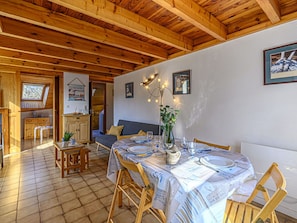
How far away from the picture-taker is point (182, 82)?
2.96m

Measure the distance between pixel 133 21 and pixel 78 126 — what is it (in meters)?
3.60

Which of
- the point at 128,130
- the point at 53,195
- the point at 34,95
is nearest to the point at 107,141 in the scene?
the point at 128,130

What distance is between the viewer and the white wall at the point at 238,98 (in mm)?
1812

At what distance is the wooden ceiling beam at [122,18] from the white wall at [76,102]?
3.31 meters

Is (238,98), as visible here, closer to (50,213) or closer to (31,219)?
(50,213)

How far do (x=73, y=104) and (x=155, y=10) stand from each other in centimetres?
375

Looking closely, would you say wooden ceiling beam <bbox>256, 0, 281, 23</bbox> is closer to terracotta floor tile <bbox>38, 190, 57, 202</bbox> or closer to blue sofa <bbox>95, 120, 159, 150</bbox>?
blue sofa <bbox>95, 120, 159, 150</bbox>

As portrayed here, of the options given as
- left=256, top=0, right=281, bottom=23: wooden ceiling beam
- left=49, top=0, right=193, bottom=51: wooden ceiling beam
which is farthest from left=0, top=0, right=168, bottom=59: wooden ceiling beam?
left=256, top=0, right=281, bottom=23: wooden ceiling beam

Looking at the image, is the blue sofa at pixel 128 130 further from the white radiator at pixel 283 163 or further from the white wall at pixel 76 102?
the white radiator at pixel 283 163

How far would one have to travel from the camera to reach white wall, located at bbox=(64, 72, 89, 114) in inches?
179

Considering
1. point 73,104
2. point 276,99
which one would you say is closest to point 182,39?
point 276,99

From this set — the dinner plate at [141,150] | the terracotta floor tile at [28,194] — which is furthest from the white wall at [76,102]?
the dinner plate at [141,150]

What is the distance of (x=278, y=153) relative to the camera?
176cm

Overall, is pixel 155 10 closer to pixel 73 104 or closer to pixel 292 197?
pixel 292 197
